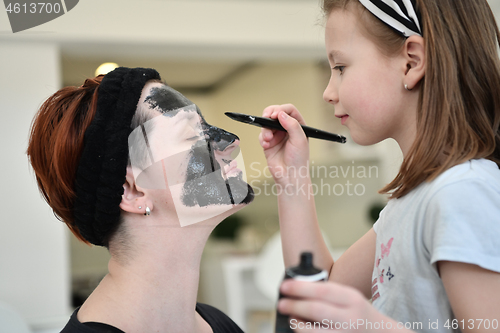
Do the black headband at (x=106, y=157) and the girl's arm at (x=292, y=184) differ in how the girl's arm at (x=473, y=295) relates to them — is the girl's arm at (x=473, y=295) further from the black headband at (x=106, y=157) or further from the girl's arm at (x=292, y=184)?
the black headband at (x=106, y=157)

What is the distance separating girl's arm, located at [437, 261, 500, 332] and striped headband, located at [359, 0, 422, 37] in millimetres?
312

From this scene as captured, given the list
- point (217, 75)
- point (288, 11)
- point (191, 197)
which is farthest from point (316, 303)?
point (288, 11)

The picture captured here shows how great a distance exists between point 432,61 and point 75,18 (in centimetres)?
54

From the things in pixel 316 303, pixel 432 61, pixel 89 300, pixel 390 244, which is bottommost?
pixel 89 300

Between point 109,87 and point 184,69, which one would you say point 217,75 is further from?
point 109,87

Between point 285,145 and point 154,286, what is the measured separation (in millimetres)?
326

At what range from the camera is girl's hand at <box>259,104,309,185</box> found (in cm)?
71

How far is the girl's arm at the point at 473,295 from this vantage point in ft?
1.44

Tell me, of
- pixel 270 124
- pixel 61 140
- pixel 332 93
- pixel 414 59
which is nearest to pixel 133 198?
pixel 61 140

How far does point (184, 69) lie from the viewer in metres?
0.87

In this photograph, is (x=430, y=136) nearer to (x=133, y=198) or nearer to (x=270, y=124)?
(x=270, y=124)

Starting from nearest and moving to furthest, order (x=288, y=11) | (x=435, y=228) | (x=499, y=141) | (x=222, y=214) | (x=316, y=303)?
(x=316, y=303)
(x=435, y=228)
(x=499, y=141)
(x=222, y=214)
(x=288, y=11)

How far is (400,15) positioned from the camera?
0.56 m

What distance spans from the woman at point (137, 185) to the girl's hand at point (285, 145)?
8 centimetres
